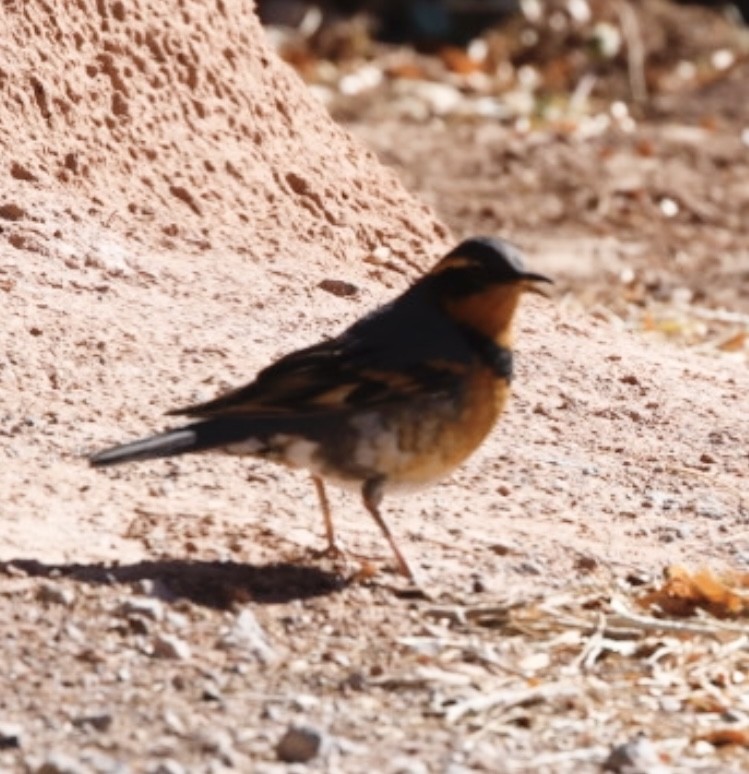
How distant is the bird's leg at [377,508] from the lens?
6041mm

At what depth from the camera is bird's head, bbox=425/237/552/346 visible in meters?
6.06

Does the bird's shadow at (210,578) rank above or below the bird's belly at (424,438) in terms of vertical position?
below

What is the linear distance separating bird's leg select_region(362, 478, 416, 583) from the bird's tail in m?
0.31

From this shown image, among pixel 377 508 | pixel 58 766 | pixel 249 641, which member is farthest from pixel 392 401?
pixel 58 766

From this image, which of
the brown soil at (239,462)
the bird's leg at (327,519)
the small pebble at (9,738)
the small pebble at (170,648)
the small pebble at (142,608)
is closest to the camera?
the small pebble at (9,738)

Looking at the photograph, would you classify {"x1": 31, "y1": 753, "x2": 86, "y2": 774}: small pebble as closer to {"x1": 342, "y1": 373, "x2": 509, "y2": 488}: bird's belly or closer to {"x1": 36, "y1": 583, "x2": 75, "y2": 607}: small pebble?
{"x1": 36, "y1": 583, "x2": 75, "y2": 607}: small pebble

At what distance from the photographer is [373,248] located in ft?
28.1

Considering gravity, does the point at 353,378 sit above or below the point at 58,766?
above

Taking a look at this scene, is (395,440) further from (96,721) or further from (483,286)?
(96,721)

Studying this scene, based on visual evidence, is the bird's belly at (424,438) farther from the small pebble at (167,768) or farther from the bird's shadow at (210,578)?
the small pebble at (167,768)

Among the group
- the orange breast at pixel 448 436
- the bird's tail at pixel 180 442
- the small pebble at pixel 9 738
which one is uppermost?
the orange breast at pixel 448 436

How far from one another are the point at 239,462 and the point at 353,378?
0.75 meters

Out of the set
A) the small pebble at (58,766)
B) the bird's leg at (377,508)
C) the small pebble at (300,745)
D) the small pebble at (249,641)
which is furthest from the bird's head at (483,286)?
the small pebble at (58,766)

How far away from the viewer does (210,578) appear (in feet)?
19.5
